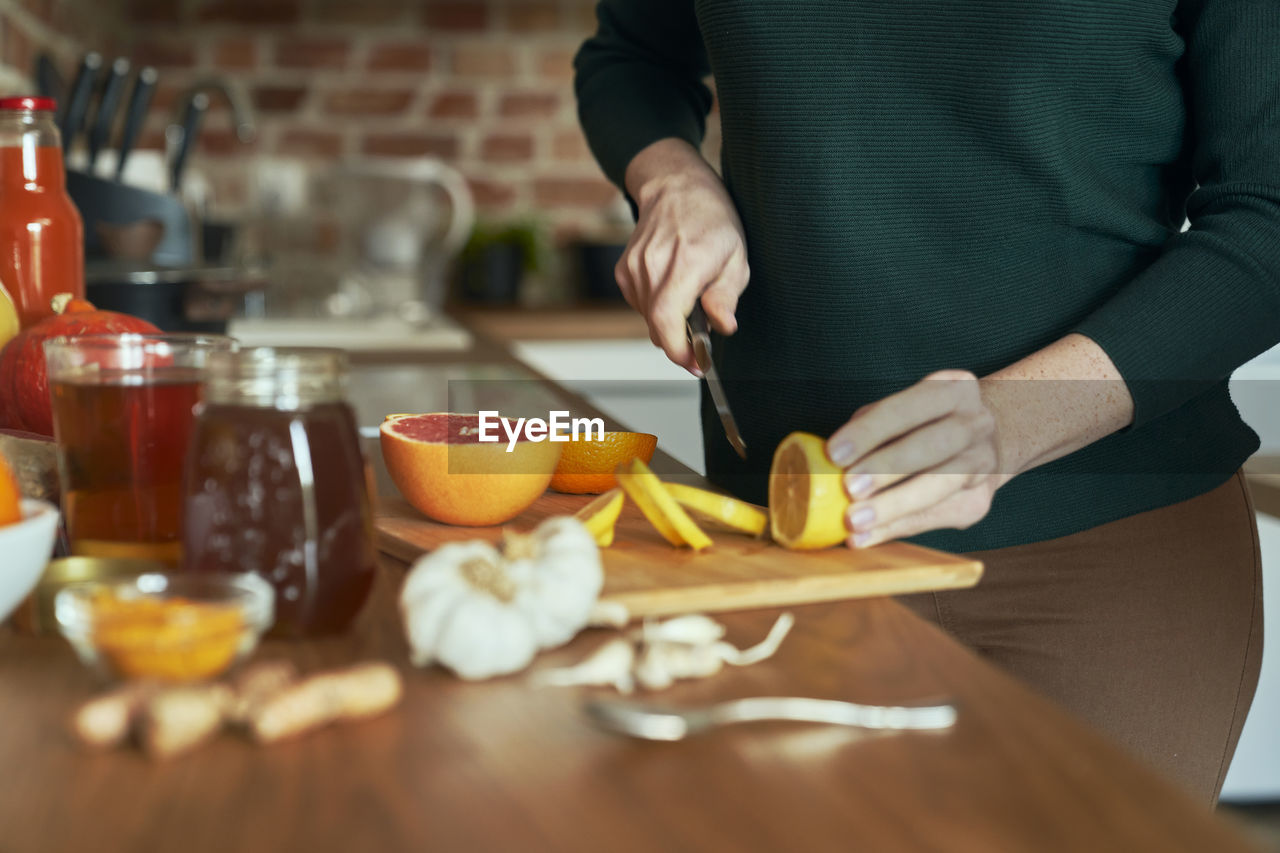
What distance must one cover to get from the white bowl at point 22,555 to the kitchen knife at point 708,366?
46 cm

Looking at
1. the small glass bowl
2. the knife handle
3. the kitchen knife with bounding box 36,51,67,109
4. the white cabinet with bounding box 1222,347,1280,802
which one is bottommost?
the white cabinet with bounding box 1222,347,1280,802

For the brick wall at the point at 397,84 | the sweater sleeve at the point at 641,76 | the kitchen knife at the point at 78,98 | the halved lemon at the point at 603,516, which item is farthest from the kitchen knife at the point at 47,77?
the brick wall at the point at 397,84

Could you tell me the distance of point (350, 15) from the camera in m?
3.43

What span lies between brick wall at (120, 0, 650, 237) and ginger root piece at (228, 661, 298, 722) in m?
3.07

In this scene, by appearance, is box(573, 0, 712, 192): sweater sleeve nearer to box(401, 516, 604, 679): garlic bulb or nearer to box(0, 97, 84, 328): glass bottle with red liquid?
box(0, 97, 84, 328): glass bottle with red liquid

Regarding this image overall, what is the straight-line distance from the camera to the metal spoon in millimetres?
490

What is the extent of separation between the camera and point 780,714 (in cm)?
51

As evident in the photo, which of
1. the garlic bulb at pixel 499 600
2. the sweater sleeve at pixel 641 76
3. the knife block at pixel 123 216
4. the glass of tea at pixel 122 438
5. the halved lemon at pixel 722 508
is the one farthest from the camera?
the knife block at pixel 123 216

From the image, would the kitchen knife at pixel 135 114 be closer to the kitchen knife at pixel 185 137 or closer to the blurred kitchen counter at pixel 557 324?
the kitchen knife at pixel 185 137

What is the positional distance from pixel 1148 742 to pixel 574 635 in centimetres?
56

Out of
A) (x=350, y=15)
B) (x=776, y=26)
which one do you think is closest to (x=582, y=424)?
(x=776, y=26)

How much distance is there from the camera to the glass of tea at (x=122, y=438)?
0.66 meters

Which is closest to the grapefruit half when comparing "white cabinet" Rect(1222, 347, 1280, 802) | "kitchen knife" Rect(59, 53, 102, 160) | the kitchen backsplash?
"kitchen knife" Rect(59, 53, 102, 160)

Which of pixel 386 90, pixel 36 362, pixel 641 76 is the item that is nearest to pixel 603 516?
pixel 36 362
